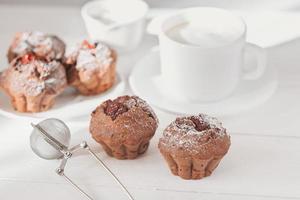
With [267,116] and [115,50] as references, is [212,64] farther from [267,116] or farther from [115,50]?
[115,50]

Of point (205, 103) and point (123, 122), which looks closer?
point (123, 122)

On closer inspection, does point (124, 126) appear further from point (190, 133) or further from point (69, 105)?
point (69, 105)

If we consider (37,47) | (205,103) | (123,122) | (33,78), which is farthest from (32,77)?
(205,103)

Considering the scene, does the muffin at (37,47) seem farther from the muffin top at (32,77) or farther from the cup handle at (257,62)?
the cup handle at (257,62)

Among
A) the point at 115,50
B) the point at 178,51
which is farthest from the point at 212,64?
the point at 115,50

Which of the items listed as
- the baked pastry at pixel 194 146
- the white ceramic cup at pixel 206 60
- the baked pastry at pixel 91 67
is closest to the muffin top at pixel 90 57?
the baked pastry at pixel 91 67

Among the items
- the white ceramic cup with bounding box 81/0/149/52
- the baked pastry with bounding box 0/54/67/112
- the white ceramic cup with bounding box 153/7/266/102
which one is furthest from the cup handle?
the baked pastry with bounding box 0/54/67/112

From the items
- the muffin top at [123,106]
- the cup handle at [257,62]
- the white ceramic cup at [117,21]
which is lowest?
the cup handle at [257,62]

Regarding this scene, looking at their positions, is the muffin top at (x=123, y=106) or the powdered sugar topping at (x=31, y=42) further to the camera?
the powdered sugar topping at (x=31, y=42)
